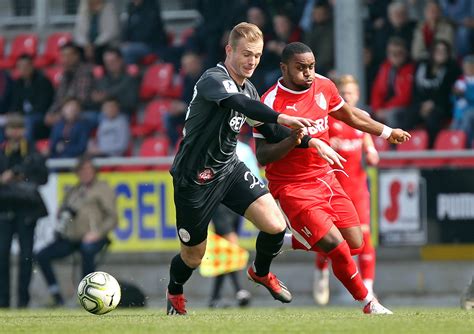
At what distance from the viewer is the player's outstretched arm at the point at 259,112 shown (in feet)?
27.8

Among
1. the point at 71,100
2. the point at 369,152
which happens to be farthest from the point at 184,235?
the point at 71,100

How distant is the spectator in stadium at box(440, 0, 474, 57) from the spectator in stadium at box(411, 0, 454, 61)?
133 mm

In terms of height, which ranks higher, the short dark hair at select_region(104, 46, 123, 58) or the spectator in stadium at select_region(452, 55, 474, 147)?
the short dark hair at select_region(104, 46, 123, 58)

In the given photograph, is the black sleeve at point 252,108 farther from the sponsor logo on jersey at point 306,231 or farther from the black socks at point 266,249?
the sponsor logo on jersey at point 306,231

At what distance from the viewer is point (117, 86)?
60.6 feet

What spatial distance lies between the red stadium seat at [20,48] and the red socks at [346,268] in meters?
12.3

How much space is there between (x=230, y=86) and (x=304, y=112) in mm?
1021

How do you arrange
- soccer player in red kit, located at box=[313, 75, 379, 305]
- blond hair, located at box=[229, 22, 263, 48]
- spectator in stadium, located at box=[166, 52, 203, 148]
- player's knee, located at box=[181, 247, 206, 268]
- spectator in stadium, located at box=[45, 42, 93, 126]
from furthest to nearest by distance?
spectator in stadium, located at box=[45, 42, 93, 126] < spectator in stadium, located at box=[166, 52, 203, 148] < soccer player in red kit, located at box=[313, 75, 379, 305] < player's knee, located at box=[181, 247, 206, 268] < blond hair, located at box=[229, 22, 263, 48]

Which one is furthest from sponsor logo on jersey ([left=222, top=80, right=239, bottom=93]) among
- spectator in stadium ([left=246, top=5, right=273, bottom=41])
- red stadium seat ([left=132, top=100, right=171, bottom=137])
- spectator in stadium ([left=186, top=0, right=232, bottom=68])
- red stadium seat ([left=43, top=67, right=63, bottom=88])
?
red stadium seat ([left=43, top=67, right=63, bottom=88])

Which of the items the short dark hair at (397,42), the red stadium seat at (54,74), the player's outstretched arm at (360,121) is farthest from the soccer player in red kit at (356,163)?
the red stadium seat at (54,74)

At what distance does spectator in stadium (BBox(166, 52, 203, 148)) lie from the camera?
17672 mm

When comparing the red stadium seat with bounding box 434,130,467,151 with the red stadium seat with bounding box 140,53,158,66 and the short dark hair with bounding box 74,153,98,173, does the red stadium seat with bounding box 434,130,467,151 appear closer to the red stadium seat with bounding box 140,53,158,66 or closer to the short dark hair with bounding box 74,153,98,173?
the short dark hair with bounding box 74,153,98,173

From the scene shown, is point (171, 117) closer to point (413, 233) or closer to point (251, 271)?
point (413, 233)

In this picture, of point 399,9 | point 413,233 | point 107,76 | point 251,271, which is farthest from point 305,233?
point 107,76
